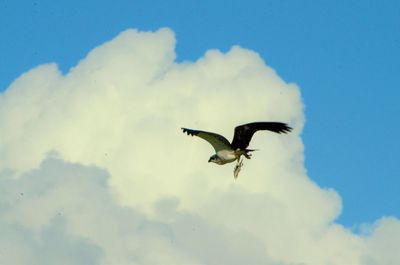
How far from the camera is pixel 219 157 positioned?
90750 millimetres

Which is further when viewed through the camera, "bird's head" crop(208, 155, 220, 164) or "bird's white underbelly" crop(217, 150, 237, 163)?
"bird's head" crop(208, 155, 220, 164)

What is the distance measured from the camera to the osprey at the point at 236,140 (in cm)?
8906

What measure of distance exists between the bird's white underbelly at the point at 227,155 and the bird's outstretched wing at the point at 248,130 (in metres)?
0.41

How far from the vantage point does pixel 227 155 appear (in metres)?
90.4

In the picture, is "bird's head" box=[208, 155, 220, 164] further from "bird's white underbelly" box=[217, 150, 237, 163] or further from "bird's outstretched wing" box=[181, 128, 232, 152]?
"bird's outstretched wing" box=[181, 128, 232, 152]

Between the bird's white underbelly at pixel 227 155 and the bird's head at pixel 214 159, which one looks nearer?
the bird's white underbelly at pixel 227 155

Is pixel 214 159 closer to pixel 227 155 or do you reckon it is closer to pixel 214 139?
pixel 227 155

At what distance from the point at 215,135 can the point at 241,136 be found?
1369mm

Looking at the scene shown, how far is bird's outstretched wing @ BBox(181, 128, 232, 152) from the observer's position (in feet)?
294

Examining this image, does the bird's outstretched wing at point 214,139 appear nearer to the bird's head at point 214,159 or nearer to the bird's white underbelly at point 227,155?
the bird's white underbelly at point 227,155

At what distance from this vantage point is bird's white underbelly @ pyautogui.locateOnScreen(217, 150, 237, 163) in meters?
90.2

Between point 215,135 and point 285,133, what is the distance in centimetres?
376

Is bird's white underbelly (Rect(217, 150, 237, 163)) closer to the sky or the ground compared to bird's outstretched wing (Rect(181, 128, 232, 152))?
closer to the ground

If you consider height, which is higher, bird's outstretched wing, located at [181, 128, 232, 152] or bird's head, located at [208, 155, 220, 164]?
bird's outstretched wing, located at [181, 128, 232, 152]
